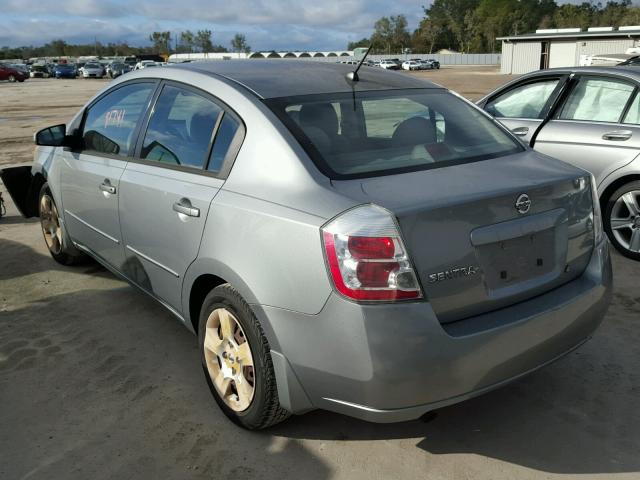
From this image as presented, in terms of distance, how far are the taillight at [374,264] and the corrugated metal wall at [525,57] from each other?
181 ft

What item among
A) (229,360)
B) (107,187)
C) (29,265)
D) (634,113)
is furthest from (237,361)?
(634,113)

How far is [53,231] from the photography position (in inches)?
219

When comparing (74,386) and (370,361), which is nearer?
(370,361)

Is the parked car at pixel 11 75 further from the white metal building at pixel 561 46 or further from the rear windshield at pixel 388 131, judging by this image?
the rear windshield at pixel 388 131

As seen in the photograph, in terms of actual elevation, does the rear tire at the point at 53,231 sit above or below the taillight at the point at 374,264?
below

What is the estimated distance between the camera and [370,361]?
236 cm

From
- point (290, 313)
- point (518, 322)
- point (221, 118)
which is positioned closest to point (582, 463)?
point (518, 322)

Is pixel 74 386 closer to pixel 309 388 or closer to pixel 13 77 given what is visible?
pixel 309 388

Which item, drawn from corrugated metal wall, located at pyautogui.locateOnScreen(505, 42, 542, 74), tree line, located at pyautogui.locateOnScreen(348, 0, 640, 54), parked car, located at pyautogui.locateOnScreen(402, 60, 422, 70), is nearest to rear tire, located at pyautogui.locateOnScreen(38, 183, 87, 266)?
corrugated metal wall, located at pyautogui.locateOnScreen(505, 42, 542, 74)

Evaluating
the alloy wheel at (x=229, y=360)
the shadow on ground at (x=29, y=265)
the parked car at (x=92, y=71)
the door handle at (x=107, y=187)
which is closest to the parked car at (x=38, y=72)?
the parked car at (x=92, y=71)

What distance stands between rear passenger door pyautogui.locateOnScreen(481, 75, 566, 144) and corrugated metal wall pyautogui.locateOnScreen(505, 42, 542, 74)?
5068cm

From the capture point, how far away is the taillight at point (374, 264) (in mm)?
2377

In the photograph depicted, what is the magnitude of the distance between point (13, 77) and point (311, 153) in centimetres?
5981

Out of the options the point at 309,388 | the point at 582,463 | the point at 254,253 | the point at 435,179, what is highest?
the point at 435,179
